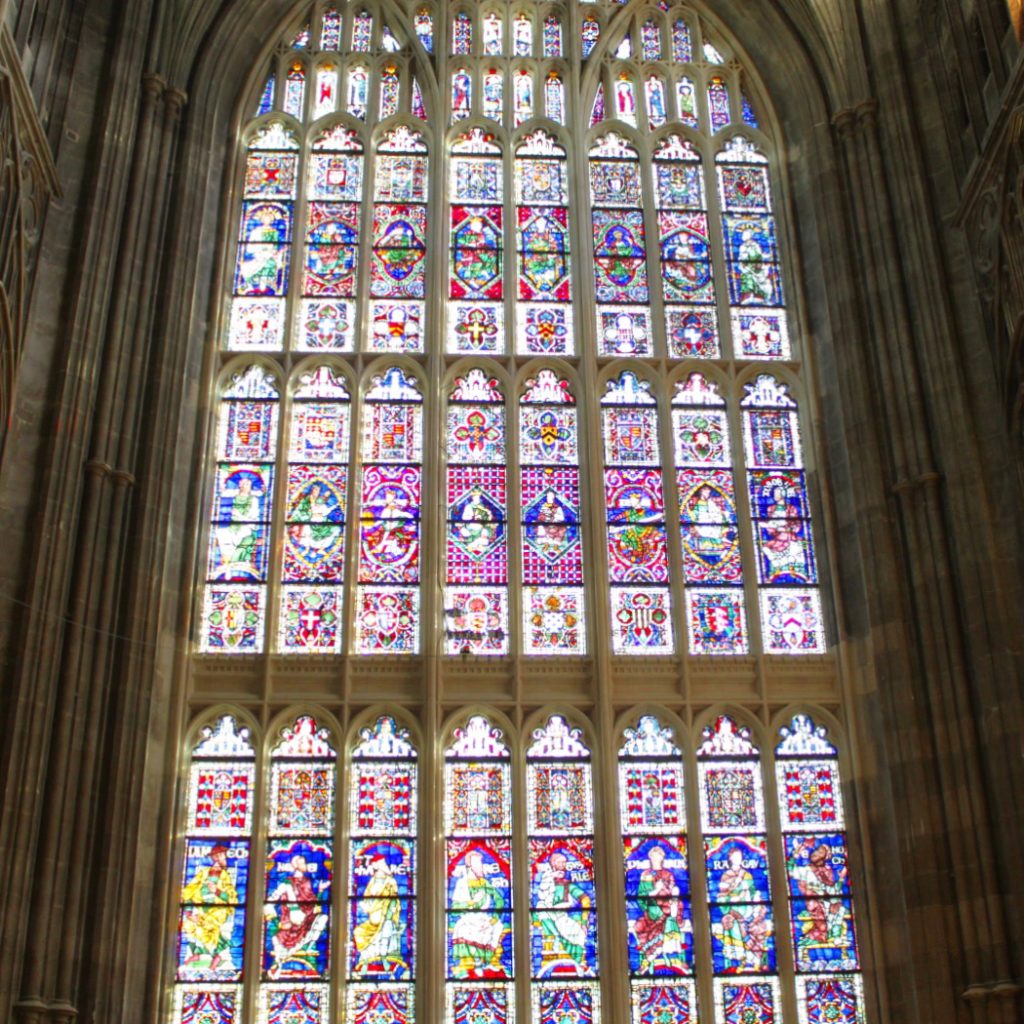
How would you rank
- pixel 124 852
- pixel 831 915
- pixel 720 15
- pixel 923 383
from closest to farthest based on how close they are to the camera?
pixel 124 852
pixel 831 915
pixel 923 383
pixel 720 15

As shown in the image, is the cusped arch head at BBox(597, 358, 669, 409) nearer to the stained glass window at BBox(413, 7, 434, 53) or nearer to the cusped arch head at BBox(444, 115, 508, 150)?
the cusped arch head at BBox(444, 115, 508, 150)

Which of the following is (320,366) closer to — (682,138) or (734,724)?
(682,138)

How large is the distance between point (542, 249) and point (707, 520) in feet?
12.2

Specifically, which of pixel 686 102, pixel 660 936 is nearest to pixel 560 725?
pixel 660 936

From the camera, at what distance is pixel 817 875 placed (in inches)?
540

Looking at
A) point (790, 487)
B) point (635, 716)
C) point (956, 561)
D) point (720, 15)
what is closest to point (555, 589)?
point (635, 716)

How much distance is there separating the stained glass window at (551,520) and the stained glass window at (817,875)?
7.54ft

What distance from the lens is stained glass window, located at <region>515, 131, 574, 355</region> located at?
16.3 meters

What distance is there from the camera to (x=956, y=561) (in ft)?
45.2

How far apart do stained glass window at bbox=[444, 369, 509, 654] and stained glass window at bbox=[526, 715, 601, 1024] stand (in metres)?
1.18

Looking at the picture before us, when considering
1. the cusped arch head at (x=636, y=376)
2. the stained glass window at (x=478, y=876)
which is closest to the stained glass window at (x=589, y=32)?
the cusped arch head at (x=636, y=376)

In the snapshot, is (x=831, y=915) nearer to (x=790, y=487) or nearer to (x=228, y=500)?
(x=790, y=487)

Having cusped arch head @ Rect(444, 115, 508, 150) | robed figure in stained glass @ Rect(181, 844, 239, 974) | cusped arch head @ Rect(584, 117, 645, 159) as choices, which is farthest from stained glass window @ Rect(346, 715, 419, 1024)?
cusped arch head @ Rect(584, 117, 645, 159)

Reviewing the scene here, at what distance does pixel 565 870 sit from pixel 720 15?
10542 millimetres
